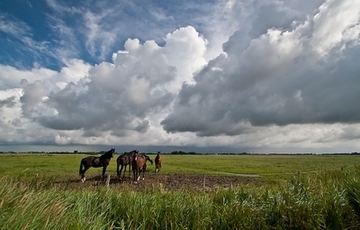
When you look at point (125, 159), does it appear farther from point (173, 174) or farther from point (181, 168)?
point (181, 168)

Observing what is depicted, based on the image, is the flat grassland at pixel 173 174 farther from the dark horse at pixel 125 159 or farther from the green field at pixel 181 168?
the dark horse at pixel 125 159

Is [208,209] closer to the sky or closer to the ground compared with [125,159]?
closer to the ground

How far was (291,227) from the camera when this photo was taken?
671 centimetres

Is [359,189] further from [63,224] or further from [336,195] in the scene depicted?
[63,224]

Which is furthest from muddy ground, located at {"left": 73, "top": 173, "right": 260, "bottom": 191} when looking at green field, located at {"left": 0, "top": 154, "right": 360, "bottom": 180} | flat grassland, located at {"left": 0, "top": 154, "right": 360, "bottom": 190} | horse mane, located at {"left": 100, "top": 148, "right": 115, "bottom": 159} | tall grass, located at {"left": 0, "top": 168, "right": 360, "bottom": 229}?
tall grass, located at {"left": 0, "top": 168, "right": 360, "bottom": 229}

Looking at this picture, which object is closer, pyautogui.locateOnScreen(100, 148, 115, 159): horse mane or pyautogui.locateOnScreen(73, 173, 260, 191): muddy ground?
pyautogui.locateOnScreen(73, 173, 260, 191): muddy ground

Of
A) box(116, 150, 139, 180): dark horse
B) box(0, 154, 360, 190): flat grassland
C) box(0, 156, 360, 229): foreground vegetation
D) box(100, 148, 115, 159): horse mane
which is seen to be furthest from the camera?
box(100, 148, 115, 159): horse mane

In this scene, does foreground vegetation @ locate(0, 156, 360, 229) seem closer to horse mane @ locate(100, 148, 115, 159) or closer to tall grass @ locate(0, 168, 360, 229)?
tall grass @ locate(0, 168, 360, 229)

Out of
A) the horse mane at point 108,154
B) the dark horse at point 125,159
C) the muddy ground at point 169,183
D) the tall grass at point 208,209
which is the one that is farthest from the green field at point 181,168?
the dark horse at point 125,159

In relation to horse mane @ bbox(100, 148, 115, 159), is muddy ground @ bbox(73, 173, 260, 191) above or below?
below

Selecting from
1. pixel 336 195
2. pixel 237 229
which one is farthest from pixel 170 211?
pixel 336 195

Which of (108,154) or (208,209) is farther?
(108,154)

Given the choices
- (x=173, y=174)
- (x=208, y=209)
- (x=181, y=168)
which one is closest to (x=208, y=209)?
(x=208, y=209)

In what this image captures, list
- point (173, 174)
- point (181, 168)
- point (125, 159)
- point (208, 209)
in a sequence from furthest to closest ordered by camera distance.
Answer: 1. point (181, 168)
2. point (173, 174)
3. point (125, 159)
4. point (208, 209)
